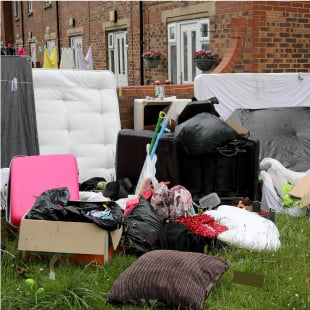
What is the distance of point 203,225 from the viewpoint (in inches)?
159

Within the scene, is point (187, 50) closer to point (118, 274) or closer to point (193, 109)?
point (193, 109)

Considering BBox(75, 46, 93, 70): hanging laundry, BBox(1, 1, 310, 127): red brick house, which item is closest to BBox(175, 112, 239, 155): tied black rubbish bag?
BBox(1, 1, 310, 127): red brick house

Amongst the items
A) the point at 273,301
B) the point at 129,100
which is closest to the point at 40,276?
the point at 273,301

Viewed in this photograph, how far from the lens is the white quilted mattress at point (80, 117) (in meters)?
6.05

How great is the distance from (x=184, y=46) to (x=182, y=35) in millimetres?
238

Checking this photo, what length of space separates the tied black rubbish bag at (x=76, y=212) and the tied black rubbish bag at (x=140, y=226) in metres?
0.29

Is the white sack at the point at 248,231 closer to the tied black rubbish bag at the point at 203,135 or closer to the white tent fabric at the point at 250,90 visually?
the tied black rubbish bag at the point at 203,135

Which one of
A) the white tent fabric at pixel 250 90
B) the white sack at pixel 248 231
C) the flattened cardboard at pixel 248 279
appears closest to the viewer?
the flattened cardboard at pixel 248 279

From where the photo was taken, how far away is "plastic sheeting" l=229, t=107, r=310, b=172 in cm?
605

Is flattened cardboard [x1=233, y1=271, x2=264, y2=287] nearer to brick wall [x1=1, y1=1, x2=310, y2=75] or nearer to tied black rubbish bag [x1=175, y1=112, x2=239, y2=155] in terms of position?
tied black rubbish bag [x1=175, y1=112, x2=239, y2=155]

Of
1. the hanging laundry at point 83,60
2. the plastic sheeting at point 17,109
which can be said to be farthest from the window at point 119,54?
the plastic sheeting at point 17,109

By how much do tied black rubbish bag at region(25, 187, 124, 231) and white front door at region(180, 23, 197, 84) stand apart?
7.01 metres

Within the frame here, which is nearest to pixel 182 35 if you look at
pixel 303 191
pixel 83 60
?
pixel 83 60

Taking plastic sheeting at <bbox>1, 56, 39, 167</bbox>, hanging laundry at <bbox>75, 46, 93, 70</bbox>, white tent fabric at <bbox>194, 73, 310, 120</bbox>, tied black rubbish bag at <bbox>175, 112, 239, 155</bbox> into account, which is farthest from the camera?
hanging laundry at <bbox>75, 46, 93, 70</bbox>
